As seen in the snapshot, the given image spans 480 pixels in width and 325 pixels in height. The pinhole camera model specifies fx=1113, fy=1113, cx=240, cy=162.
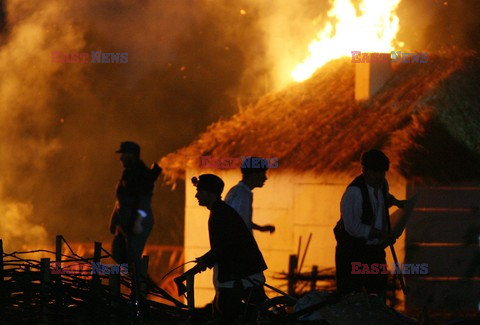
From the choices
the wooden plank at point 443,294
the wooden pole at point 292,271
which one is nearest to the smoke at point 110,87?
the wooden pole at point 292,271

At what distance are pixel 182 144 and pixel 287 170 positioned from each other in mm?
10402

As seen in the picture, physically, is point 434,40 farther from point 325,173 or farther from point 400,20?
point 325,173

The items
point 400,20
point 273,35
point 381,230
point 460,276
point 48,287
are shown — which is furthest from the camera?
point 273,35

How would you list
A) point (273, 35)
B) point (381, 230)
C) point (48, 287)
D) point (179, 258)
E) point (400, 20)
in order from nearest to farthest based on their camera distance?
point (48, 287)
point (381, 230)
point (400, 20)
point (179, 258)
point (273, 35)

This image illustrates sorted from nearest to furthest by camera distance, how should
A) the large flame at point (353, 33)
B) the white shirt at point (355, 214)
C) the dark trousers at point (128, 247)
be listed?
the white shirt at point (355, 214), the dark trousers at point (128, 247), the large flame at point (353, 33)

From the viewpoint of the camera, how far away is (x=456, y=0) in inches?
788

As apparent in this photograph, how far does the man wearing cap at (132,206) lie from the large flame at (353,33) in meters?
6.36

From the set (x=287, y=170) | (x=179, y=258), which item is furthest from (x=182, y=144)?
(x=287, y=170)

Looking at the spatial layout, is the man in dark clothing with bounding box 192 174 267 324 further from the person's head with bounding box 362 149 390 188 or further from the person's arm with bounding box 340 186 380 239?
the person's head with bounding box 362 149 390 188

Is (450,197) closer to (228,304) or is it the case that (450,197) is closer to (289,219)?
(289,219)

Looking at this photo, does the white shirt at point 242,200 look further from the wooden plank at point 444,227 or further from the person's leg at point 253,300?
the wooden plank at point 444,227

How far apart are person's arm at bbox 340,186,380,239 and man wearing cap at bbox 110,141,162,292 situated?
252 cm

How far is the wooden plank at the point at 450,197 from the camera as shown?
14.0 meters

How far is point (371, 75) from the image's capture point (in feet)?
50.5
